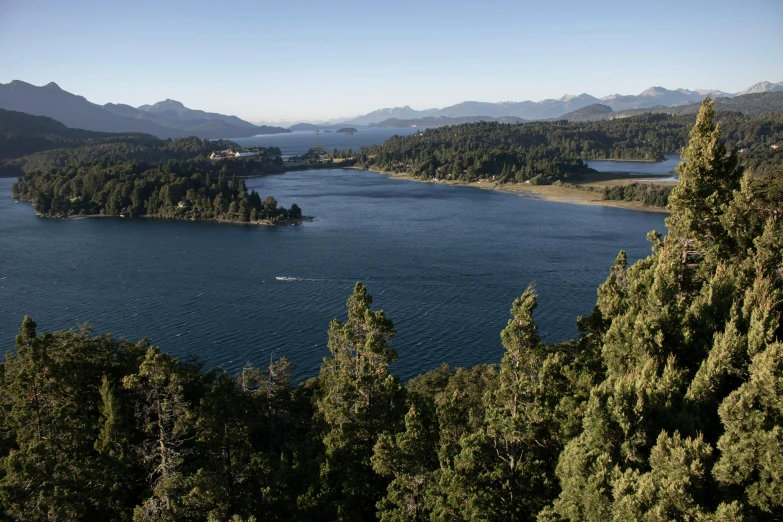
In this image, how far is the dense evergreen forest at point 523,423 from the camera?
763 centimetres

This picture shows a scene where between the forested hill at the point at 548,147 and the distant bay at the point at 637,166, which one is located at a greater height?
the forested hill at the point at 548,147

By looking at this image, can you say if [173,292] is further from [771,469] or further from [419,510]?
[771,469]

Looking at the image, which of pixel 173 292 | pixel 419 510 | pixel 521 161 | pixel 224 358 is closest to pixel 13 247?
pixel 173 292

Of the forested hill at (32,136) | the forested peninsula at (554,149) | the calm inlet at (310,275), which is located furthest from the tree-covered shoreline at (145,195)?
the forested peninsula at (554,149)

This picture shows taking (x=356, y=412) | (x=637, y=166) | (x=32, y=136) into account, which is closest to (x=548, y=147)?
(x=637, y=166)

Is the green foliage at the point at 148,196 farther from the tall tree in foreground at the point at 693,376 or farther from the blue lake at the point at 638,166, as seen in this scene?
the blue lake at the point at 638,166

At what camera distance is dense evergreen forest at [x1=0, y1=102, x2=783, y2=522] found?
25.0 ft

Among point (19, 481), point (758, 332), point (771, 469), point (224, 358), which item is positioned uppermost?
point (758, 332)

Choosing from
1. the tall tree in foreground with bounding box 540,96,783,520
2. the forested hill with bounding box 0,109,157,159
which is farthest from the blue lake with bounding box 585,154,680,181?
the forested hill with bounding box 0,109,157,159

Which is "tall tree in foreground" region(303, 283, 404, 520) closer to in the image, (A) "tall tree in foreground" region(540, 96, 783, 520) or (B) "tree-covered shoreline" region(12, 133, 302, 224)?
(A) "tall tree in foreground" region(540, 96, 783, 520)

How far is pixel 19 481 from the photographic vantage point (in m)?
9.45

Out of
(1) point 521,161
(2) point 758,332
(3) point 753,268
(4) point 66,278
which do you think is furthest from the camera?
(1) point 521,161

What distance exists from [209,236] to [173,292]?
2200cm

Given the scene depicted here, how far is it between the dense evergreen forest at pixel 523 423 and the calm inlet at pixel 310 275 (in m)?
12.7
